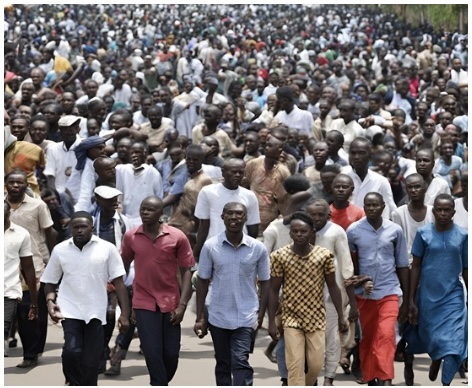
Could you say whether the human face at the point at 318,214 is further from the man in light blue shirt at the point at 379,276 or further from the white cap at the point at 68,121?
the white cap at the point at 68,121

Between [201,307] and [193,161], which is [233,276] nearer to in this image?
[201,307]

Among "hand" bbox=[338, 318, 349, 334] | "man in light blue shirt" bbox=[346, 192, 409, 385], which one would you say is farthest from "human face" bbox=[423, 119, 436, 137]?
"hand" bbox=[338, 318, 349, 334]

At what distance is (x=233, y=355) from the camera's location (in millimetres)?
8359

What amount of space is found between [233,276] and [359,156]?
2563 millimetres

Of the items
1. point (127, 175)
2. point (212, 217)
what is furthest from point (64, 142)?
point (212, 217)

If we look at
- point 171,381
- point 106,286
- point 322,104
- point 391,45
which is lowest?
point 171,381

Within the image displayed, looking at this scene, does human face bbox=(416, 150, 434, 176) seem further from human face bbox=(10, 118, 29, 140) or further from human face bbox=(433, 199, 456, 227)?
human face bbox=(10, 118, 29, 140)

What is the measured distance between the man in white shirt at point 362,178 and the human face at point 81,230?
9.41ft

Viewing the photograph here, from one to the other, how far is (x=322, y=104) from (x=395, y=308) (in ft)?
21.8

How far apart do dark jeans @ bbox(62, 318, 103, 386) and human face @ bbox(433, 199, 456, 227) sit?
8.07 ft

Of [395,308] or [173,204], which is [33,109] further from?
[395,308]

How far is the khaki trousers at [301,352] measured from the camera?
27.8 feet

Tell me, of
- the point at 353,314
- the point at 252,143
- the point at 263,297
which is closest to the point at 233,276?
the point at 263,297

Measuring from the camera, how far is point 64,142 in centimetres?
1202
